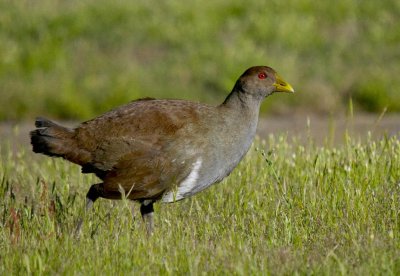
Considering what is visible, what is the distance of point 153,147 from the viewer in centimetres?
718

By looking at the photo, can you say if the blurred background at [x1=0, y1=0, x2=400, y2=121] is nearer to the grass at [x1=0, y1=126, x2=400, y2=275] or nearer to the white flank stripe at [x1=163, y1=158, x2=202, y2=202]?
the grass at [x1=0, y1=126, x2=400, y2=275]

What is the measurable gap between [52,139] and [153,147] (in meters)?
0.78

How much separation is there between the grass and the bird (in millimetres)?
217

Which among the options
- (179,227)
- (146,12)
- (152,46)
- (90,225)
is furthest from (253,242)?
(146,12)

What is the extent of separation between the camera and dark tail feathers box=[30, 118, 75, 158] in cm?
739

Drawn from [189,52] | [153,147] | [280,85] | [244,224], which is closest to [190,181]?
[153,147]

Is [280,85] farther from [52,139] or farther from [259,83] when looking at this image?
[52,139]

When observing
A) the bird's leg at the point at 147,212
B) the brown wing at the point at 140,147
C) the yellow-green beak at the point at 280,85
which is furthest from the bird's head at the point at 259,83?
the bird's leg at the point at 147,212

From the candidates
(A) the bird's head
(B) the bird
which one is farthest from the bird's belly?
(A) the bird's head

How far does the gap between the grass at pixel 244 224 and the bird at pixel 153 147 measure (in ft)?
0.71

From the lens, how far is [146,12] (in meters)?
18.0

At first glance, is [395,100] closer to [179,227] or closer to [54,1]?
[54,1]

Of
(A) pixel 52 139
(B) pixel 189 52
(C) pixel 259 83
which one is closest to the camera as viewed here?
(A) pixel 52 139

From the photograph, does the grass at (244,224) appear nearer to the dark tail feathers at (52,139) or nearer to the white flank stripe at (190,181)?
the white flank stripe at (190,181)
